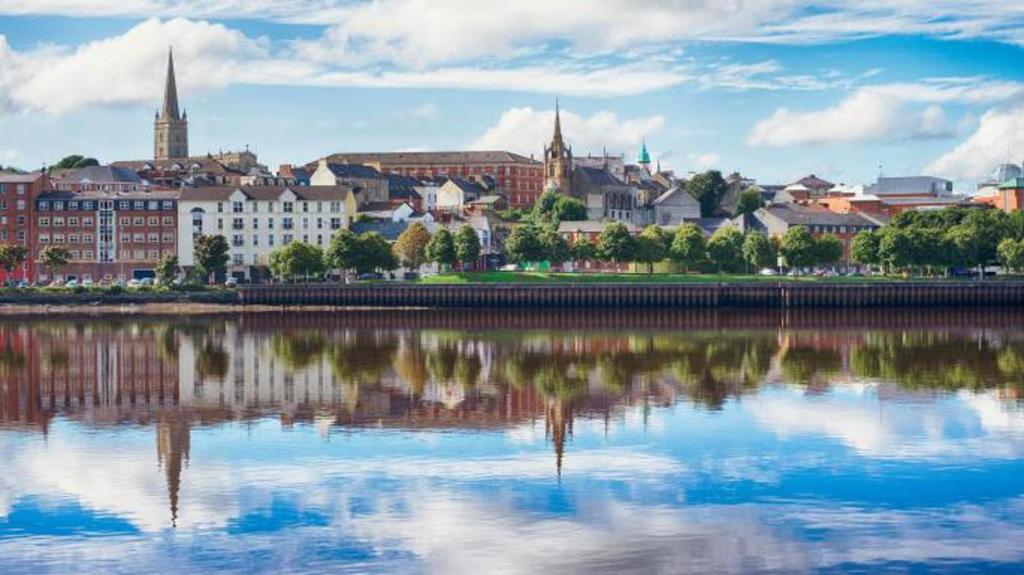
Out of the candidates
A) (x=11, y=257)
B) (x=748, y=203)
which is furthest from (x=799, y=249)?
(x=11, y=257)

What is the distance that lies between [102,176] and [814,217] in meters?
66.4

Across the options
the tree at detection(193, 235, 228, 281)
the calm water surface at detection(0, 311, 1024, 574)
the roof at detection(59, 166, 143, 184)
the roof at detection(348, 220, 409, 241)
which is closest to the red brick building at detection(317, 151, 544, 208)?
the roof at detection(59, 166, 143, 184)

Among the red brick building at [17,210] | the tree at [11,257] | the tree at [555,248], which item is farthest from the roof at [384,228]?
the tree at [11,257]

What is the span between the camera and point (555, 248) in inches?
4638

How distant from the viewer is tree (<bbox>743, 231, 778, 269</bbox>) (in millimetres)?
117562

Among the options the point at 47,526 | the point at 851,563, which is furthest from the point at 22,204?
the point at 851,563

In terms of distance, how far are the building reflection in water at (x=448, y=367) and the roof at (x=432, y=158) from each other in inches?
3970

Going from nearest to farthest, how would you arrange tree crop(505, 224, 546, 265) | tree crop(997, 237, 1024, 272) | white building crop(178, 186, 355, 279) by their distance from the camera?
tree crop(997, 237, 1024, 272)
tree crop(505, 224, 546, 265)
white building crop(178, 186, 355, 279)

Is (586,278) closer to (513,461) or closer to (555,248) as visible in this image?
(555,248)

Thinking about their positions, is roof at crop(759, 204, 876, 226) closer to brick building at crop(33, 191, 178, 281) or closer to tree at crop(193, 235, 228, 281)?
tree at crop(193, 235, 228, 281)

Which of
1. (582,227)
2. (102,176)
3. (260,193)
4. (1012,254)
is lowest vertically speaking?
(1012,254)

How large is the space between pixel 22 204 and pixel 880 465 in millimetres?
98302

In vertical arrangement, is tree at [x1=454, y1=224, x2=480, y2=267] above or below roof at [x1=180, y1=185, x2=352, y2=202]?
below

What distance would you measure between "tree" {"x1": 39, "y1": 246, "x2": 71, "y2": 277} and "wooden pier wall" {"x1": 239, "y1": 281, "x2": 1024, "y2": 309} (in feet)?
64.1
